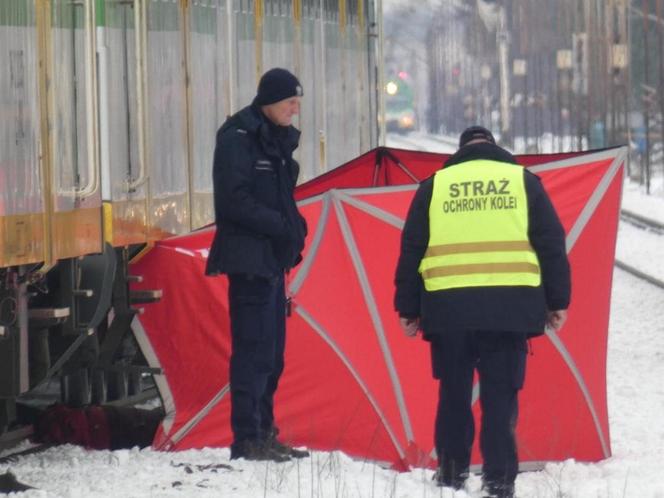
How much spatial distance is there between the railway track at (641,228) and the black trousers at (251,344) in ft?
42.5

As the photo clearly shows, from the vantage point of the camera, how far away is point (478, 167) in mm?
7469

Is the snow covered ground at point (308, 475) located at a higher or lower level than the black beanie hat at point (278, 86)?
lower

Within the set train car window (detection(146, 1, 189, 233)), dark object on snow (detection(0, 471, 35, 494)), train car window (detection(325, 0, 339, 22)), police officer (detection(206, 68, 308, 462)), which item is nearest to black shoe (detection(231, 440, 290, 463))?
police officer (detection(206, 68, 308, 462))

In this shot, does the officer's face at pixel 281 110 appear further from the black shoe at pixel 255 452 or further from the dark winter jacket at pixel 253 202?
the black shoe at pixel 255 452

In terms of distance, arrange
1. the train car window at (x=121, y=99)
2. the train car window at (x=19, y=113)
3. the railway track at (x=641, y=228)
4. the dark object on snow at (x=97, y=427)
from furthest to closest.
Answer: the railway track at (x=641, y=228) → the dark object on snow at (x=97, y=427) → the train car window at (x=121, y=99) → the train car window at (x=19, y=113)

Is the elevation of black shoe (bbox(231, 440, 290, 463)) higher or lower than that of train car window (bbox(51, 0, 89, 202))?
lower

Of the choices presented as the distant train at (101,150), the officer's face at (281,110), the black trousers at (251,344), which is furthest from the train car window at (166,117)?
the black trousers at (251,344)

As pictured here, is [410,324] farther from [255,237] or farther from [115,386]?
[115,386]

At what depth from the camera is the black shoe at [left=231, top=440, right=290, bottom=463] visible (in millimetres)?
7965

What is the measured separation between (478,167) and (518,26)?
6633cm

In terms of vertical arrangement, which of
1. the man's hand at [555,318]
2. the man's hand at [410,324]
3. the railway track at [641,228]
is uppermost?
the man's hand at [555,318]

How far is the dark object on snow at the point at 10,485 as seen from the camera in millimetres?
7555

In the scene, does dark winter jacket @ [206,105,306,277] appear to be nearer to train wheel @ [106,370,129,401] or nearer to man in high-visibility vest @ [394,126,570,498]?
man in high-visibility vest @ [394,126,570,498]

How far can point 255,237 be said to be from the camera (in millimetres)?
8070
